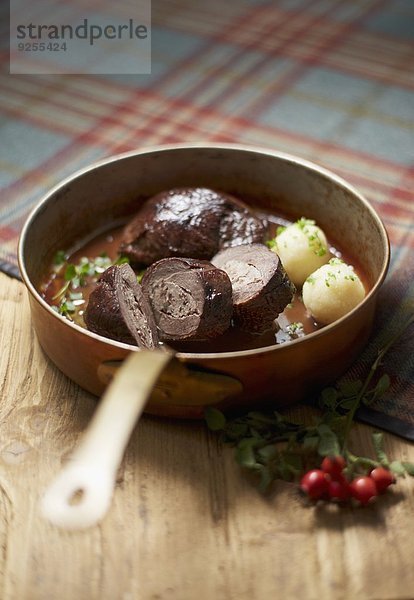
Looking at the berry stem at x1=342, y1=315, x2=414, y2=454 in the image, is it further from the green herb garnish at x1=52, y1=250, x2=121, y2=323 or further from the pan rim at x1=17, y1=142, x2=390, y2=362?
the green herb garnish at x1=52, y1=250, x2=121, y2=323

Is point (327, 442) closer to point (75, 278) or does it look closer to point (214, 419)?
point (214, 419)

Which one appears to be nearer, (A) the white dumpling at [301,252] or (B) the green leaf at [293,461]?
(B) the green leaf at [293,461]

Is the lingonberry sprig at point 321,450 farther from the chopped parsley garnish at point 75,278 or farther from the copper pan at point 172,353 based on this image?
the chopped parsley garnish at point 75,278

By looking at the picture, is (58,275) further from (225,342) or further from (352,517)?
(352,517)

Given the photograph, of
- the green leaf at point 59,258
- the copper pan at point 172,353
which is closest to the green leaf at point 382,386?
the copper pan at point 172,353

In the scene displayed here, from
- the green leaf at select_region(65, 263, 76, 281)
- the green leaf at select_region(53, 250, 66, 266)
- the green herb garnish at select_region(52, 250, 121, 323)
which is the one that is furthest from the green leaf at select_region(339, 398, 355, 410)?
the green leaf at select_region(53, 250, 66, 266)

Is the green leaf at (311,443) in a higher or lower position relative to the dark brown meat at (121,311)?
lower
